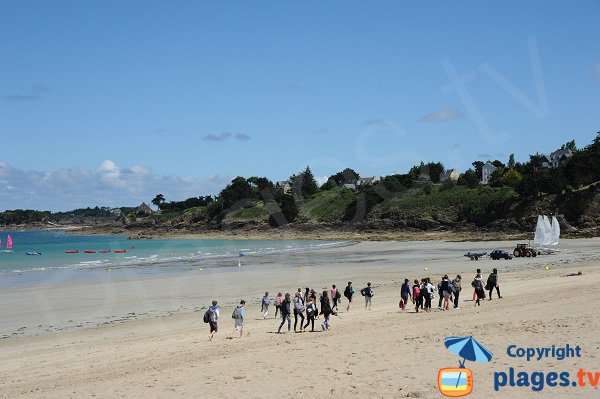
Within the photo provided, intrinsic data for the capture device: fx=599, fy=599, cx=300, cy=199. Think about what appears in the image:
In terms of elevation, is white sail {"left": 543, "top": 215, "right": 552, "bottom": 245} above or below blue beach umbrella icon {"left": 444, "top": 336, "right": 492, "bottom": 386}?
above

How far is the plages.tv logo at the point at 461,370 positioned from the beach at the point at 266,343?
249 mm

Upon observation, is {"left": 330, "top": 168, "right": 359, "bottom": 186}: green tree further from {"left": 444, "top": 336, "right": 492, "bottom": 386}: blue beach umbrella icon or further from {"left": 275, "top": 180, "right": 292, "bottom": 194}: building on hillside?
{"left": 444, "top": 336, "right": 492, "bottom": 386}: blue beach umbrella icon

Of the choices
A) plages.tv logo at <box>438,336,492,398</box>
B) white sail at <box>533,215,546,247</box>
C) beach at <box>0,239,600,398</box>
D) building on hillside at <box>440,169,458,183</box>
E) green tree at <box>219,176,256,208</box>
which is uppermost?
building on hillside at <box>440,169,458,183</box>

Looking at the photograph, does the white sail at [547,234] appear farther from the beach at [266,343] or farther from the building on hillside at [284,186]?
the building on hillside at [284,186]

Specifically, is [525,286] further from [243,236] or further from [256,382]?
[243,236]

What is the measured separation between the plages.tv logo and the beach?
0.82 ft

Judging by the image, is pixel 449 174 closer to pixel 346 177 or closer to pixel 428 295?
pixel 346 177

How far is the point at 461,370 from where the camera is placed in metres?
12.1

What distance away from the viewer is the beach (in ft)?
40.6

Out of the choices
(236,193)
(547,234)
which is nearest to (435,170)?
(236,193)

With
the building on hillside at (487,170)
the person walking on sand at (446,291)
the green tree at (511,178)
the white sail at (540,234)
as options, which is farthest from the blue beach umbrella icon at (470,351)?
the building on hillside at (487,170)

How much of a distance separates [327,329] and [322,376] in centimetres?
675

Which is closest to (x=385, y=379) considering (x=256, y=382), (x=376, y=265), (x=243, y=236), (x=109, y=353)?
(x=256, y=382)

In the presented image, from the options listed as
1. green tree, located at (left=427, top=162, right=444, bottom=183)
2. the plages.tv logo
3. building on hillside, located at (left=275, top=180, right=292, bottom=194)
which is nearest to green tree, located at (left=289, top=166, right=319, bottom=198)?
building on hillside, located at (left=275, top=180, right=292, bottom=194)
